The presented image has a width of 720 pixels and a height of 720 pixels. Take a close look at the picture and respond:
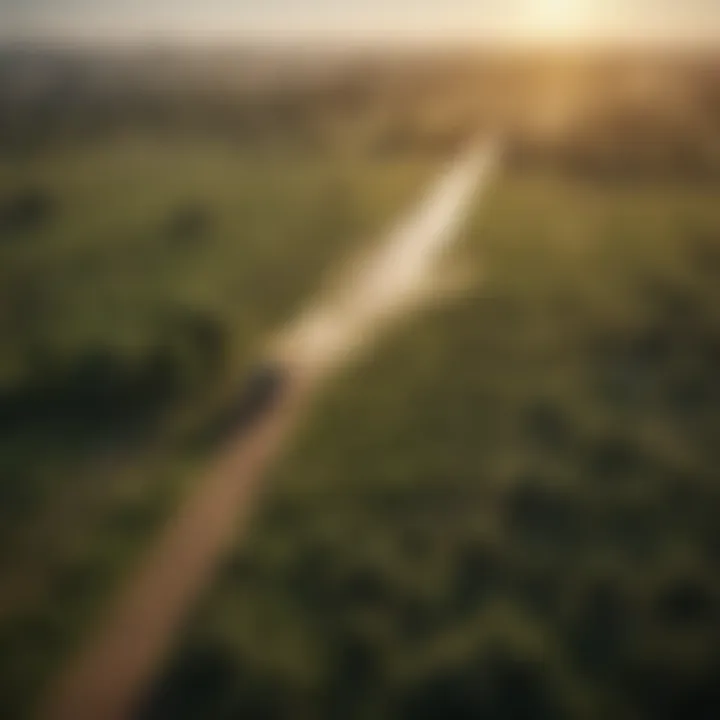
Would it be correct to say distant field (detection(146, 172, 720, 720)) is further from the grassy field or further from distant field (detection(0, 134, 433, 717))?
distant field (detection(0, 134, 433, 717))

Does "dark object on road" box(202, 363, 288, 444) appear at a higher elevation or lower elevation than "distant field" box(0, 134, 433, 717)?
lower

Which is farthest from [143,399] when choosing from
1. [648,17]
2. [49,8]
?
[648,17]

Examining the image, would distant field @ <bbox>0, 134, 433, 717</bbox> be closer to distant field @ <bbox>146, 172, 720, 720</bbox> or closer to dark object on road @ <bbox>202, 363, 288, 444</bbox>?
dark object on road @ <bbox>202, 363, 288, 444</bbox>

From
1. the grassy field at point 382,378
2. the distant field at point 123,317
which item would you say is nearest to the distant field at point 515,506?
the grassy field at point 382,378

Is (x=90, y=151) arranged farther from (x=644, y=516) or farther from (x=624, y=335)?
(x=644, y=516)

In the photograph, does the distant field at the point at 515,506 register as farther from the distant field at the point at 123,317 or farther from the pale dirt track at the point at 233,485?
the distant field at the point at 123,317

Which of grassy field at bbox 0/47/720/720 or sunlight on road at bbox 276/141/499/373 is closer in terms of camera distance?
grassy field at bbox 0/47/720/720

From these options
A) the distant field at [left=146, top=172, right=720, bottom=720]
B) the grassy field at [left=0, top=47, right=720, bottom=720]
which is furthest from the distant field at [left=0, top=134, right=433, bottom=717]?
the distant field at [left=146, top=172, right=720, bottom=720]

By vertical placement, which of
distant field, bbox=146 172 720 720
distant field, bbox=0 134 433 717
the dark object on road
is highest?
distant field, bbox=0 134 433 717
